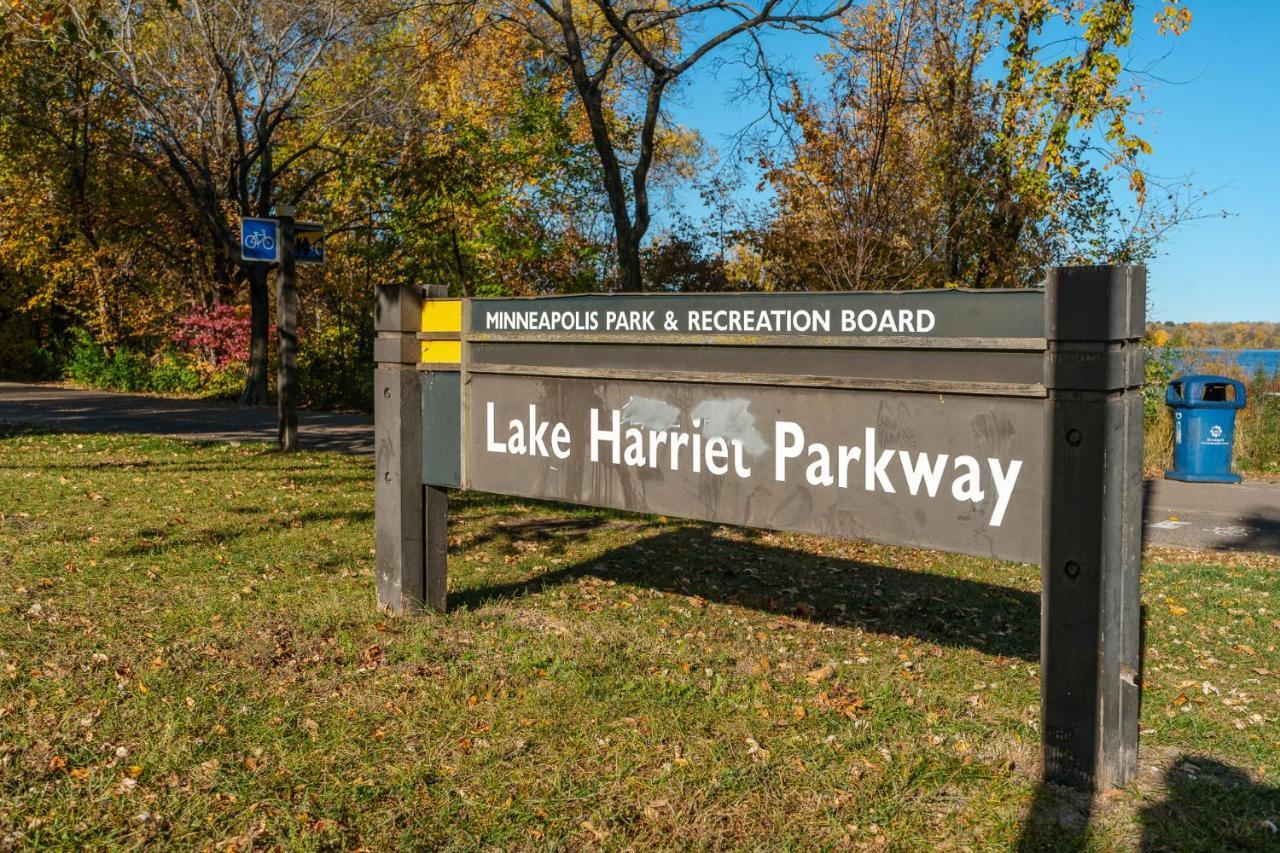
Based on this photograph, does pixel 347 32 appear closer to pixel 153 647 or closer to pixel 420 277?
pixel 420 277

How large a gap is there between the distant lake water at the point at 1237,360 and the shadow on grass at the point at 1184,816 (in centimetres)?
1522

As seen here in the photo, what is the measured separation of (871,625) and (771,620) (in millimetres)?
560

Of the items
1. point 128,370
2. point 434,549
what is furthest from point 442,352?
point 128,370

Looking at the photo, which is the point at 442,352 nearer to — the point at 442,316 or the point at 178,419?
the point at 442,316

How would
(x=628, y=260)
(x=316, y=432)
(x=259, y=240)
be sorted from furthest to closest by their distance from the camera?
(x=316, y=432) → (x=628, y=260) → (x=259, y=240)

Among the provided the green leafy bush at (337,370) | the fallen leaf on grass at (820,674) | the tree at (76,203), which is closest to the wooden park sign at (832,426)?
the fallen leaf on grass at (820,674)

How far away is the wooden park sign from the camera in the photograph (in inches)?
146

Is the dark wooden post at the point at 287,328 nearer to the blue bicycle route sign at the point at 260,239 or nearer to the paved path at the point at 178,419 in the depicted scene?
the blue bicycle route sign at the point at 260,239

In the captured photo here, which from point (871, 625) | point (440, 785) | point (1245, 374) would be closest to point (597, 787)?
point (440, 785)

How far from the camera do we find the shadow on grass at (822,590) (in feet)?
20.5

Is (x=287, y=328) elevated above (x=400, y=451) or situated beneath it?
elevated above

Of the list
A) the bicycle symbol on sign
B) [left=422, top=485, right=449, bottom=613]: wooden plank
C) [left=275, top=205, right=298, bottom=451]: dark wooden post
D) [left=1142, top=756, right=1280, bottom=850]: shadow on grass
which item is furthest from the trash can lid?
[left=422, top=485, right=449, bottom=613]: wooden plank

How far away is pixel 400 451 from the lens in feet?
18.6

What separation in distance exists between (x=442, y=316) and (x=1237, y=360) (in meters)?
16.5
